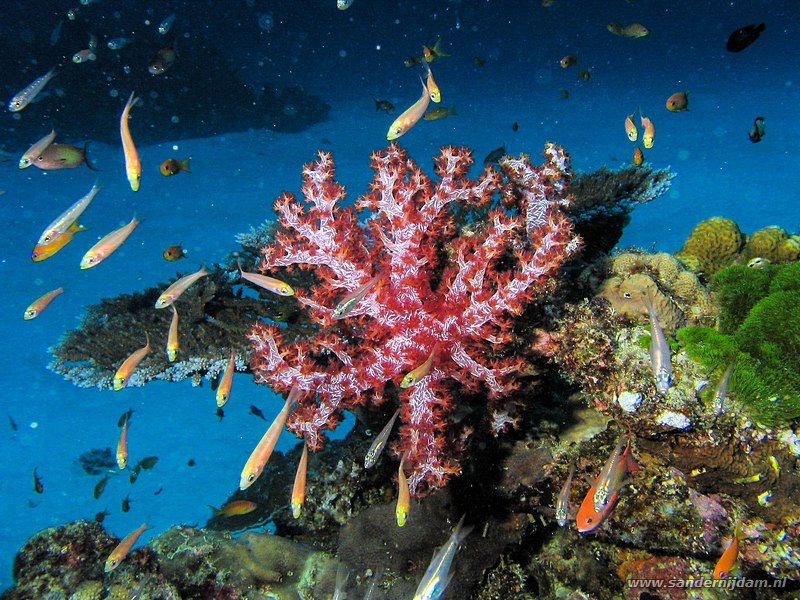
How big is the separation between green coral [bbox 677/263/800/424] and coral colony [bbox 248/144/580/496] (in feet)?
4.06

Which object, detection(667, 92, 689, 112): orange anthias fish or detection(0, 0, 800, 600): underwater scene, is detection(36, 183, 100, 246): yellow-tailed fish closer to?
detection(0, 0, 800, 600): underwater scene

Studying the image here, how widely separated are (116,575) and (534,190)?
5195mm

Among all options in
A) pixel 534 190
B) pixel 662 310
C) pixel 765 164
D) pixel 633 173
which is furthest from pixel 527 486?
pixel 765 164

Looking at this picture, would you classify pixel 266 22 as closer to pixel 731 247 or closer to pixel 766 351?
pixel 731 247

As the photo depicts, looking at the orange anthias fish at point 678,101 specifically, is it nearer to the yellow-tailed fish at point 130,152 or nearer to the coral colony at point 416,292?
the coral colony at point 416,292

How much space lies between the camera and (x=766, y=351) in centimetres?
313

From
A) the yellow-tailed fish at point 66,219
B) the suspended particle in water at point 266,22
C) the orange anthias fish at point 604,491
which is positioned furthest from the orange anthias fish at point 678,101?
the suspended particle in water at point 266,22

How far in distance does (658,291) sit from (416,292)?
7.18 feet

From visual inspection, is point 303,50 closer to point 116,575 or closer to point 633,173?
point 633,173

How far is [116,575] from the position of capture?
4059 mm

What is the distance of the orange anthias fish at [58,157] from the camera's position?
444 cm

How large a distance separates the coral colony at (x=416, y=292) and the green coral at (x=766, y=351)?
1.24 meters

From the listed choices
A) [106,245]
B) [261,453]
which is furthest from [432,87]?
[261,453]

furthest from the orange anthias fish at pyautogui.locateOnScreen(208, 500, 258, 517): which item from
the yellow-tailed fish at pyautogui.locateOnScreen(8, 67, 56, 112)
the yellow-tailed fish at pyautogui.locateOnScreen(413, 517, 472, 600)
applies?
the yellow-tailed fish at pyautogui.locateOnScreen(8, 67, 56, 112)
